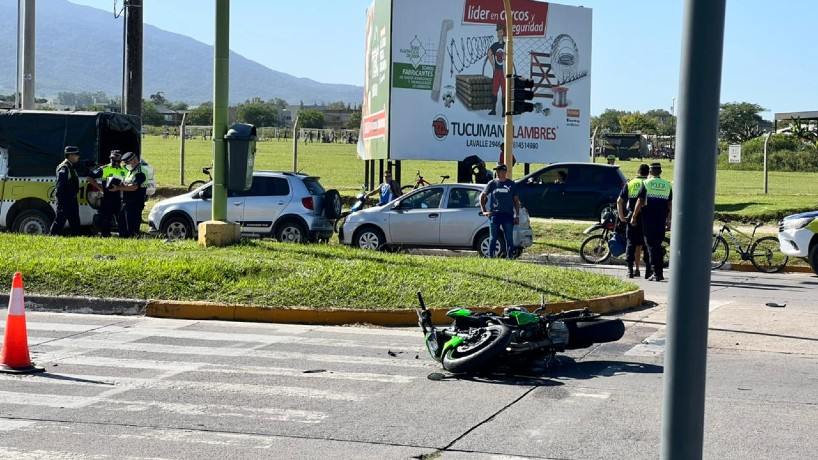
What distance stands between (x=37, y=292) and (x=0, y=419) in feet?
19.4

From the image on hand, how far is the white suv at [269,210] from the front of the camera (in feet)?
67.8

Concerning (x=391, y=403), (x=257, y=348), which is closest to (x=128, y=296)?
(x=257, y=348)

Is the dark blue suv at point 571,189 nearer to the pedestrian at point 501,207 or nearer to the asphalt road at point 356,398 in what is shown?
the pedestrian at point 501,207

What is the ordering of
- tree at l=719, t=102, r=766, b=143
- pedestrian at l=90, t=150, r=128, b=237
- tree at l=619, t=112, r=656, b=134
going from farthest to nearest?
tree at l=619, t=112, r=656, b=134 → tree at l=719, t=102, r=766, b=143 → pedestrian at l=90, t=150, r=128, b=237

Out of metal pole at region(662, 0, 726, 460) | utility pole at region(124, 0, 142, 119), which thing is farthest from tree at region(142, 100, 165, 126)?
metal pole at region(662, 0, 726, 460)

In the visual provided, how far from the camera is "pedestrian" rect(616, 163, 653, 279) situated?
16.5 m

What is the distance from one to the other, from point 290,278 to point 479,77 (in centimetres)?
1861

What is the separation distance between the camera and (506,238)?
58.1 ft

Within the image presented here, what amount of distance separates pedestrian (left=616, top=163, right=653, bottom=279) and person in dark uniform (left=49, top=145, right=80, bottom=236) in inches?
364

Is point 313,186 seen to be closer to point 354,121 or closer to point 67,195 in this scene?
point 67,195

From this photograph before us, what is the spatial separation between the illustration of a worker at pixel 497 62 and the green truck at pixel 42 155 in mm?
12013

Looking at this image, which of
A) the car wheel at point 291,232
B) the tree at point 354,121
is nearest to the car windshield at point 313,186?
the car wheel at point 291,232

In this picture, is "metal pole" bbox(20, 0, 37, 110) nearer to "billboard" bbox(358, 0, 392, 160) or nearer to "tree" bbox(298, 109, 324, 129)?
"billboard" bbox(358, 0, 392, 160)

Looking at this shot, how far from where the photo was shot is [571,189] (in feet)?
84.0
